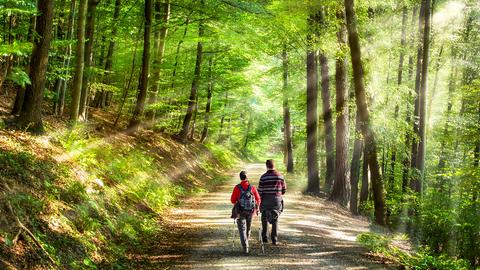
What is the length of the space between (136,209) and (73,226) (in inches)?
159

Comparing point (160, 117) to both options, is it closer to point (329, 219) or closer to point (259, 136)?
point (329, 219)

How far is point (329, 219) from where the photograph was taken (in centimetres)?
1411

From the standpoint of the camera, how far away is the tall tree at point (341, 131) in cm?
1597

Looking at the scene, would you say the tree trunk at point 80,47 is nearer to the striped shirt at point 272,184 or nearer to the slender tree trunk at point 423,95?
the striped shirt at point 272,184

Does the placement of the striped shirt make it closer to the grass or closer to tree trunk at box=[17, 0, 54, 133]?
the grass

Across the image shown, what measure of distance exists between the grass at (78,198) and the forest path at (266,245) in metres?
0.76

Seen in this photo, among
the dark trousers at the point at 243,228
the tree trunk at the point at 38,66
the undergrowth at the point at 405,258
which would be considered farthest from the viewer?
the tree trunk at the point at 38,66

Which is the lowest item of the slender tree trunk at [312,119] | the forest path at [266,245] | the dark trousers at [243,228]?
the forest path at [266,245]

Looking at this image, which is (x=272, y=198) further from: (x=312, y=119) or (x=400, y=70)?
(x=400, y=70)

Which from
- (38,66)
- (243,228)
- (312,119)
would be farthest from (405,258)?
(312,119)

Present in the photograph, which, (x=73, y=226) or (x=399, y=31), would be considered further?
(x=399, y=31)

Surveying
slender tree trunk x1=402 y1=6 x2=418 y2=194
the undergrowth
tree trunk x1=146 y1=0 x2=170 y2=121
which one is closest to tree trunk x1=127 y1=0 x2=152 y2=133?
tree trunk x1=146 y1=0 x2=170 y2=121

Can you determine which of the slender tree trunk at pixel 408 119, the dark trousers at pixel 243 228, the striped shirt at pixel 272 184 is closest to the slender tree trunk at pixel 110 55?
the striped shirt at pixel 272 184

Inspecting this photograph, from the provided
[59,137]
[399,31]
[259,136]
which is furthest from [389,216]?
[259,136]
